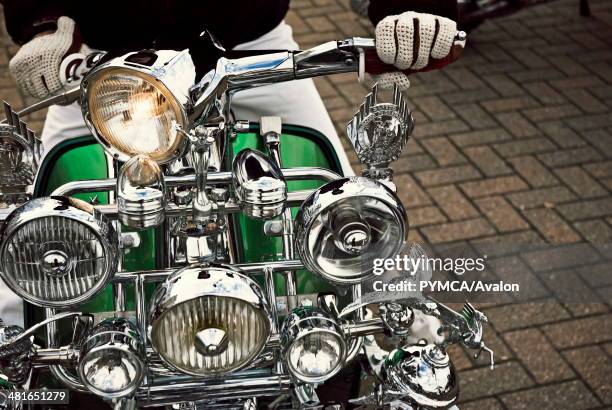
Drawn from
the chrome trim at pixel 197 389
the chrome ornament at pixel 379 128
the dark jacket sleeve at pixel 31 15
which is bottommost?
the chrome trim at pixel 197 389

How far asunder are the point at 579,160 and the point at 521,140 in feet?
1.04

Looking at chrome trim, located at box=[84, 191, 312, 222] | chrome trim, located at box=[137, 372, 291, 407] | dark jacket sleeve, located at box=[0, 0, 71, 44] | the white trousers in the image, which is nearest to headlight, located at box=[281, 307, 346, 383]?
chrome trim, located at box=[137, 372, 291, 407]

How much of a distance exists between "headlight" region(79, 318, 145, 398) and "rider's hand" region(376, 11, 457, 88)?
71cm

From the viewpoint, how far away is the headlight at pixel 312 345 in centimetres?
144

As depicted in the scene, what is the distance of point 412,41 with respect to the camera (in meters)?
1.65

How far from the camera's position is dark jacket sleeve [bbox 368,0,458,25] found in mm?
1962

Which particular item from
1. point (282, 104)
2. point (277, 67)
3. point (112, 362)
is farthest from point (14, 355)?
point (282, 104)

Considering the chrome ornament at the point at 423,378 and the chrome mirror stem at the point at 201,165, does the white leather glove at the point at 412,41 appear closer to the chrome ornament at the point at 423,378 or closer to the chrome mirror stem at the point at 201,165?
the chrome mirror stem at the point at 201,165

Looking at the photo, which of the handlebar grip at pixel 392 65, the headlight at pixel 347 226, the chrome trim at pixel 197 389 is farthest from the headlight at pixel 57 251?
the handlebar grip at pixel 392 65

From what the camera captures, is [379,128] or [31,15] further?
[31,15]

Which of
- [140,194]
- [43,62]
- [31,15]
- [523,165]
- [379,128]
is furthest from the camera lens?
[523,165]

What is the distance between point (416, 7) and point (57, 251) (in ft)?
3.36

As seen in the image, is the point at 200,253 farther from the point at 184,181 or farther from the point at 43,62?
the point at 43,62

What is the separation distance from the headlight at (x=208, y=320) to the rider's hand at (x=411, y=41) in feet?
1.78
